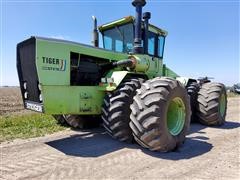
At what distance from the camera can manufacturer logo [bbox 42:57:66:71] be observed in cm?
509

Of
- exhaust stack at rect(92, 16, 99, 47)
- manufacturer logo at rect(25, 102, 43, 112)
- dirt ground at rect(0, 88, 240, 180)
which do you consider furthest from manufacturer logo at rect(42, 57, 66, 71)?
exhaust stack at rect(92, 16, 99, 47)

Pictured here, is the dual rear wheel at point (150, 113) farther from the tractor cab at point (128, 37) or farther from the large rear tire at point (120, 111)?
the tractor cab at point (128, 37)

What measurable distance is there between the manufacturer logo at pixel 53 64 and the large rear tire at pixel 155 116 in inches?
67.1

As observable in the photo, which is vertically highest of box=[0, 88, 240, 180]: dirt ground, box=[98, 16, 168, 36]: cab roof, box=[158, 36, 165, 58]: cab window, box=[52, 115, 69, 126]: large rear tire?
box=[98, 16, 168, 36]: cab roof

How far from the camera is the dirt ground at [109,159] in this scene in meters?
3.99

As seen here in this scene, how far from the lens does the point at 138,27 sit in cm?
680

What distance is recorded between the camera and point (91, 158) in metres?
4.76

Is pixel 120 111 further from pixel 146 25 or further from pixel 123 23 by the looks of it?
pixel 123 23

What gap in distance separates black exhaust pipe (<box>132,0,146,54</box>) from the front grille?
285 cm

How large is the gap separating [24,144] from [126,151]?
2350 mm

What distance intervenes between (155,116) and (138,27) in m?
2.92

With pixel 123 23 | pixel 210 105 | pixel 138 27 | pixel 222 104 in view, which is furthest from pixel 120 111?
pixel 222 104

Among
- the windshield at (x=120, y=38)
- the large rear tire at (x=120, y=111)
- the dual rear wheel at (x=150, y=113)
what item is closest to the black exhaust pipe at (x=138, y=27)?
the windshield at (x=120, y=38)

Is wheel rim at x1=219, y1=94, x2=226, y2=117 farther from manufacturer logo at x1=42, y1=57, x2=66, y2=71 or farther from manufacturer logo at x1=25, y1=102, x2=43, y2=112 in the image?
manufacturer logo at x1=25, y1=102, x2=43, y2=112
